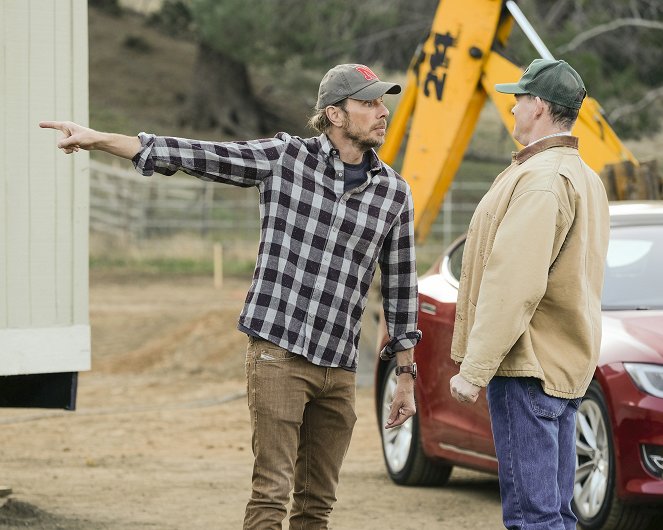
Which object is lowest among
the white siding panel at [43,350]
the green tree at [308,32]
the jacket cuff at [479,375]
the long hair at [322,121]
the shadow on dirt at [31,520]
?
the shadow on dirt at [31,520]

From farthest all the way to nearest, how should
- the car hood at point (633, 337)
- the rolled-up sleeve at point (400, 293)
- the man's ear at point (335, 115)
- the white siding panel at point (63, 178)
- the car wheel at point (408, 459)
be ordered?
1. the car wheel at point (408, 459)
2. the white siding panel at point (63, 178)
3. the car hood at point (633, 337)
4. the rolled-up sleeve at point (400, 293)
5. the man's ear at point (335, 115)

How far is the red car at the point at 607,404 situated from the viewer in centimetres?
656

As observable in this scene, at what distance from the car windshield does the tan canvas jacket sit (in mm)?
2534

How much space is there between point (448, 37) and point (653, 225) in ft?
14.4

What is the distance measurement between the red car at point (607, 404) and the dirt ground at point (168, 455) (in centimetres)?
32

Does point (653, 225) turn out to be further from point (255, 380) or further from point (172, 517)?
point (255, 380)

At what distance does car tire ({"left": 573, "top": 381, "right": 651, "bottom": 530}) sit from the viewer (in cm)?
672

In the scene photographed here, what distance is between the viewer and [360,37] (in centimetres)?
2675

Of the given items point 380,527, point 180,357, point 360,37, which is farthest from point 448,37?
point 360,37

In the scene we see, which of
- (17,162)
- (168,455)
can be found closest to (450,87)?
(168,455)

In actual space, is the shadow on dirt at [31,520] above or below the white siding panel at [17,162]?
below

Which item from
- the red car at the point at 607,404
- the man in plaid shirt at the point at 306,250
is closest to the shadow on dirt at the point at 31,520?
the red car at the point at 607,404

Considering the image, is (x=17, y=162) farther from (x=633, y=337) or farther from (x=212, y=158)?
(x=633, y=337)

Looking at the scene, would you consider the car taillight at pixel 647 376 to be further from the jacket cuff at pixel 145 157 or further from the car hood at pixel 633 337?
the jacket cuff at pixel 145 157
